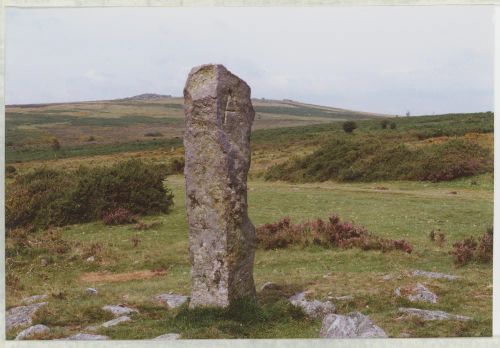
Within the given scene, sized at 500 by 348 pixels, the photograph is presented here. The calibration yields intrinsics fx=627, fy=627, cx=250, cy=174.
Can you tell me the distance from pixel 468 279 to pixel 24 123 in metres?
116

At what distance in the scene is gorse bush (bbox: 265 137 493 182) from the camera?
3438 cm

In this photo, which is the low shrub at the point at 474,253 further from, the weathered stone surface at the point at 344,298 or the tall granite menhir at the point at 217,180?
the tall granite menhir at the point at 217,180

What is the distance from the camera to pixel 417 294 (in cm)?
1431

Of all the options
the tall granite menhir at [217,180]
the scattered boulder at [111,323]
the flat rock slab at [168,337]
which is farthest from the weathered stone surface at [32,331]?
the tall granite menhir at [217,180]

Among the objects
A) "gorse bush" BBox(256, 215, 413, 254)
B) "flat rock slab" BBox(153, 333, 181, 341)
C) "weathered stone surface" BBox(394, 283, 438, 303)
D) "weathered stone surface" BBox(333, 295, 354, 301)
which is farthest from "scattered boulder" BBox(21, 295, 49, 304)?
"weathered stone surface" BBox(394, 283, 438, 303)

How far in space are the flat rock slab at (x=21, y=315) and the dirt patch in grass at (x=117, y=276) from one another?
3208 millimetres

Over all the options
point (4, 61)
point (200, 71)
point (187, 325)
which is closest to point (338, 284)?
point (187, 325)

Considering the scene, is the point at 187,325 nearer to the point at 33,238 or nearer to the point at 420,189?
the point at 33,238

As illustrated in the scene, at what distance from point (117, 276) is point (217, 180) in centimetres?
718

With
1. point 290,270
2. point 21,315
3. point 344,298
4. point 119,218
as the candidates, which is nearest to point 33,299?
point 21,315

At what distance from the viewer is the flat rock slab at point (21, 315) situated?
13984mm

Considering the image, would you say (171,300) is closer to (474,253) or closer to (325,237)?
(325,237)

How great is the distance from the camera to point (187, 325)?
12641mm

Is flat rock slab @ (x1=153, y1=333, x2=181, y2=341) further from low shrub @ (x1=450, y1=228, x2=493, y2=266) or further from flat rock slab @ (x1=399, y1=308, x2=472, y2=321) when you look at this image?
low shrub @ (x1=450, y1=228, x2=493, y2=266)
